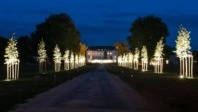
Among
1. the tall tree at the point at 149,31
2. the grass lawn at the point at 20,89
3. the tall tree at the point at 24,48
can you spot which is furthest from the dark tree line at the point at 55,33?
the grass lawn at the point at 20,89

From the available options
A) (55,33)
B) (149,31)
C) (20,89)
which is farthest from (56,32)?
(20,89)

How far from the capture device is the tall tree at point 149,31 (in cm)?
13938

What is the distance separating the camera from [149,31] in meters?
143

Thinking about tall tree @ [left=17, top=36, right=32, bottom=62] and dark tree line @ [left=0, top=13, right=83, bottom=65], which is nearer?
dark tree line @ [left=0, top=13, right=83, bottom=65]

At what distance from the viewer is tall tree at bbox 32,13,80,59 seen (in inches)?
5103

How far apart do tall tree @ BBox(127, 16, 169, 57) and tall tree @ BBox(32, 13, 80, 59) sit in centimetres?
1961

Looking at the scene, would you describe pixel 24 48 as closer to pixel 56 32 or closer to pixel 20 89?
pixel 56 32

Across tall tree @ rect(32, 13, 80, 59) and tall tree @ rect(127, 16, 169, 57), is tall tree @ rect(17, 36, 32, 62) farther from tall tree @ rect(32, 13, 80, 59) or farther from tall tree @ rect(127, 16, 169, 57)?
tall tree @ rect(127, 16, 169, 57)

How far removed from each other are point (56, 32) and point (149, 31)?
27.2 m

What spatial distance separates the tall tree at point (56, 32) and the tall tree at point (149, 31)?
19.6 meters

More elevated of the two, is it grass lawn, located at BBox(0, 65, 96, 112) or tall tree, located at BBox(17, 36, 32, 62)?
tall tree, located at BBox(17, 36, 32, 62)

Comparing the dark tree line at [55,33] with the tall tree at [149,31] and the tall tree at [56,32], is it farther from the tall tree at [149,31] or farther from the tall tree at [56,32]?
the tall tree at [149,31]

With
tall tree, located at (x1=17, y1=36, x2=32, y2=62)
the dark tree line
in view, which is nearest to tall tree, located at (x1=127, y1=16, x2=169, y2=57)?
the dark tree line

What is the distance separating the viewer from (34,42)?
141375 millimetres
